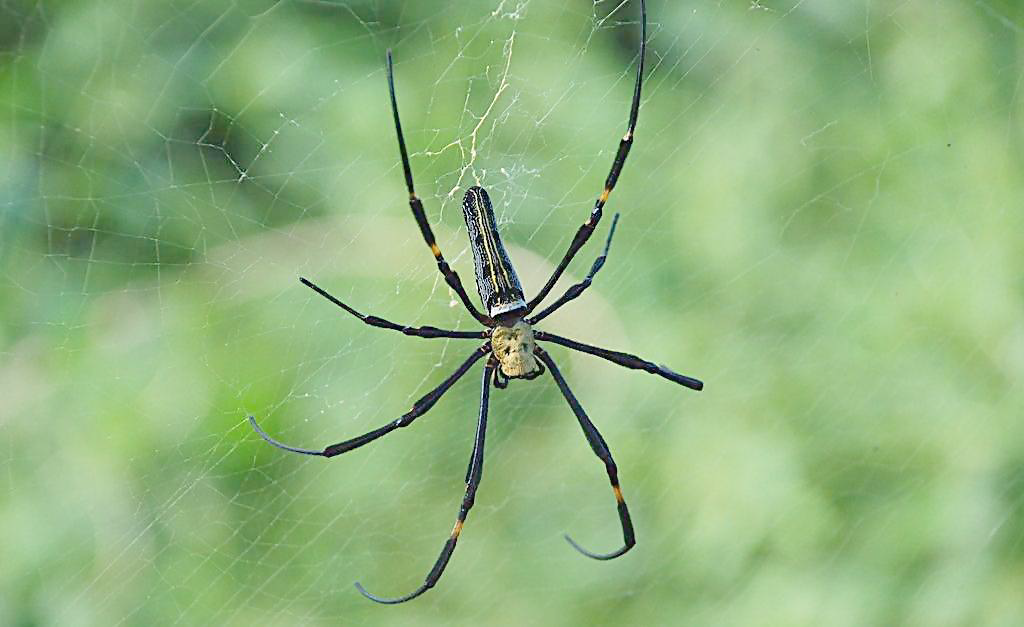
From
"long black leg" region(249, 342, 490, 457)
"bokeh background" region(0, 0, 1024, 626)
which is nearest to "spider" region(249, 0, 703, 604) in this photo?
"long black leg" region(249, 342, 490, 457)

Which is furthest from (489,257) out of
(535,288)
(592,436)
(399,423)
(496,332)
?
(535,288)

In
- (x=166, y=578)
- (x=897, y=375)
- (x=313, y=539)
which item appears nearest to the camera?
(x=166, y=578)

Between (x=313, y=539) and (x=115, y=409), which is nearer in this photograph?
(x=115, y=409)

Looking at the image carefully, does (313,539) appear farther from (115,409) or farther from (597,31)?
(597,31)

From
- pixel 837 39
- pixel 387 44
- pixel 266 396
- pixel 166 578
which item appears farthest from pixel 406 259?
pixel 837 39

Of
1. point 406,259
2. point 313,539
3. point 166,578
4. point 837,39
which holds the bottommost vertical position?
point 166,578

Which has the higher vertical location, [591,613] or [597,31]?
[597,31]

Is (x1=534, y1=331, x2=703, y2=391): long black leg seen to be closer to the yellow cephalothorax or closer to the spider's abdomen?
the yellow cephalothorax
